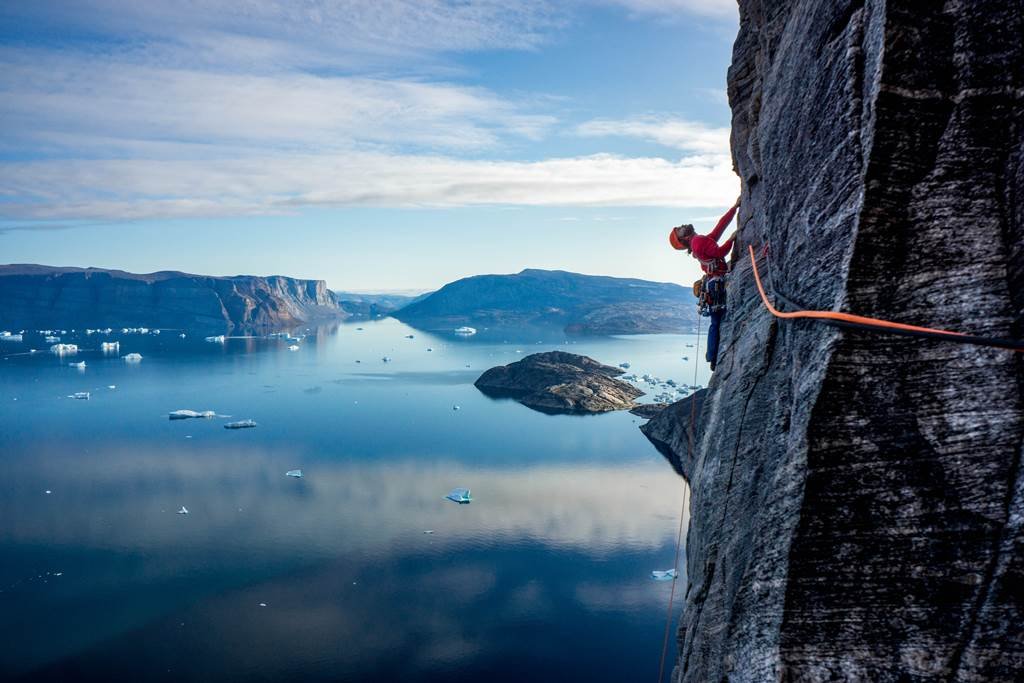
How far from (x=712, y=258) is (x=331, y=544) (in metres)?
26.2

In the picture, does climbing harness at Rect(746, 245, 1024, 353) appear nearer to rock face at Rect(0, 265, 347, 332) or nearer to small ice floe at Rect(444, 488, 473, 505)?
small ice floe at Rect(444, 488, 473, 505)

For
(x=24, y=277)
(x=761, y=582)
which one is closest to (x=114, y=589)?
(x=761, y=582)

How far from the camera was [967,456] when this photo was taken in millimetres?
3727

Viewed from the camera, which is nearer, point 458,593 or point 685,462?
point 458,593

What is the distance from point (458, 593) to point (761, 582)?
2326 centimetres

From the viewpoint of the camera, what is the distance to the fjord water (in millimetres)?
21953

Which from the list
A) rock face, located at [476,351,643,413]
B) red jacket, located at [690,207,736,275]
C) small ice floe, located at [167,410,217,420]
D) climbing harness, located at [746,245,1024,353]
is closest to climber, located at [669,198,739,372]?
red jacket, located at [690,207,736,275]

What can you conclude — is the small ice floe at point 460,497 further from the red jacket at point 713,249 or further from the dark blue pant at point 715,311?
the red jacket at point 713,249

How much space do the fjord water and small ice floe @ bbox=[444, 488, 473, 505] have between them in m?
0.64

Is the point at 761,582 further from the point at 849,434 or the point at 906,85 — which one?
the point at 906,85

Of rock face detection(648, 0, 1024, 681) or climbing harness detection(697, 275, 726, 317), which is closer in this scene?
rock face detection(648, 0, 1024, 681)

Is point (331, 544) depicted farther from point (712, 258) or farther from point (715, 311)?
point (712, 258)

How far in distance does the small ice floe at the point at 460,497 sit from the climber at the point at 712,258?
28.0 metres

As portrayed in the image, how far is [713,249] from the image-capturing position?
349 inches
